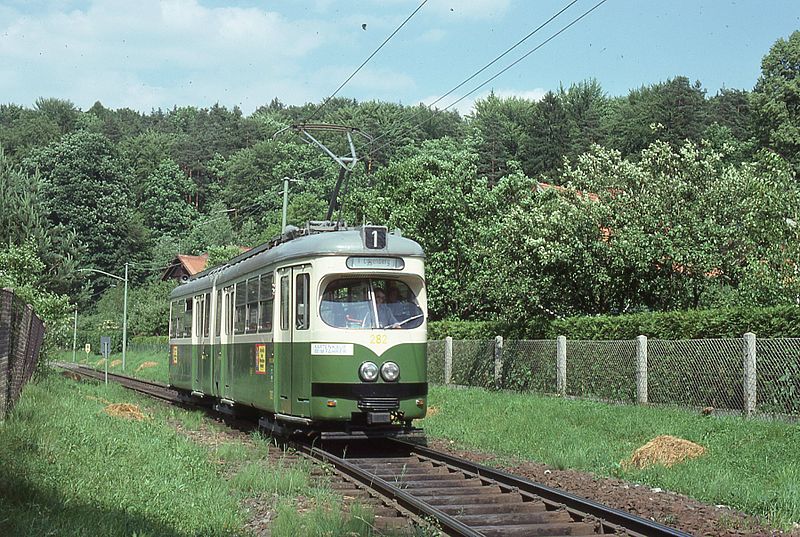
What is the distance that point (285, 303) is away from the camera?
14.6 metres

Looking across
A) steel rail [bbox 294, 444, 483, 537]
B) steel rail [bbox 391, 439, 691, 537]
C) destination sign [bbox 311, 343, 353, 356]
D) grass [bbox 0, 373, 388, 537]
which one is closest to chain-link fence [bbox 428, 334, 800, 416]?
steel rail [bbox 391, 439, 691, 537]

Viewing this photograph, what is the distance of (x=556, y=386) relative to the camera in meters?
22.9

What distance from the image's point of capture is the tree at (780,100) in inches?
2082

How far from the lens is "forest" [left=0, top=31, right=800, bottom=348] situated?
2444 cm

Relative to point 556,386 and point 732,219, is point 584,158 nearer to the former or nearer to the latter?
point 732,219

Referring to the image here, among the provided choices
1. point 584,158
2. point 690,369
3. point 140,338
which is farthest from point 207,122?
point 690,369

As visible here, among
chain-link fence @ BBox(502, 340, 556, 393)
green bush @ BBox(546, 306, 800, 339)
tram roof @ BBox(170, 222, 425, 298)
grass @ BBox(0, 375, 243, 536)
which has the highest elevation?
tram roof @ BBox(170, 222, 425, 298)

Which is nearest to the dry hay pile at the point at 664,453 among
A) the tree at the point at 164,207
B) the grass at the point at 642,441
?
the grass at the point at 642,441

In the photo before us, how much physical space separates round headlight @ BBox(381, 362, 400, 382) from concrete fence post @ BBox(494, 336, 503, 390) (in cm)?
1247

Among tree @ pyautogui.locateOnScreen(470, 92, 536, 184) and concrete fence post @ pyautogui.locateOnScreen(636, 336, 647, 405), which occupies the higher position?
tree @ pyautogui.locateOnScreen(470, 92, 536, 184)

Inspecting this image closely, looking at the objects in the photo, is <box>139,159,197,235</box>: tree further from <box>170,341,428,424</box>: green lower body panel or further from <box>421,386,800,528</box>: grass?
<box>170,341,428,424</box>: green lower body panel

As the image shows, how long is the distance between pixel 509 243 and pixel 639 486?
15276 mm

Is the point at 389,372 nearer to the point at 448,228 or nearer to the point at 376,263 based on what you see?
the point at 376,263

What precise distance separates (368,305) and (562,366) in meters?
9.71
